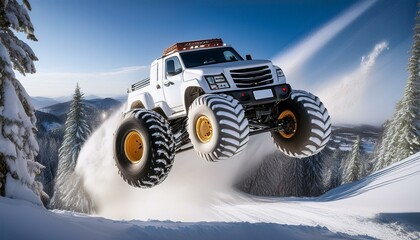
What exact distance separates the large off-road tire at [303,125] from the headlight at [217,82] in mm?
1564

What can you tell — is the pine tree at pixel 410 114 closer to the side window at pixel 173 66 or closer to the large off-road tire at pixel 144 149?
the side window at pixel 173 66

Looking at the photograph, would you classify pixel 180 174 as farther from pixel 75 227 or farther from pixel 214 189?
pixel 214 189

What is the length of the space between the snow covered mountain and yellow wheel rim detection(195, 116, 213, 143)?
2.08m

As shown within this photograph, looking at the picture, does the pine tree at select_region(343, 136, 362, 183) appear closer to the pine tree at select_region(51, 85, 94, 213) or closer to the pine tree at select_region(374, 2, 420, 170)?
the pine tree at select_region(374, 2, 420, 170)

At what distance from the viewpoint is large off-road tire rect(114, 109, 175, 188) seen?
654 centimetres

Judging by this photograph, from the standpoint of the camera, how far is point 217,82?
21.4 ft

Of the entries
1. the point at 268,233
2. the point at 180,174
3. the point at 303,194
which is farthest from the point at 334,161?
the point at 268,233

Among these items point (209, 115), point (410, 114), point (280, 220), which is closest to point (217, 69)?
point (209, 115)

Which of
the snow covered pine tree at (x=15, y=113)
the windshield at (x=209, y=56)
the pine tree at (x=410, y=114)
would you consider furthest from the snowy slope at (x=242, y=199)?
the pine tree at (x=410, y=114)

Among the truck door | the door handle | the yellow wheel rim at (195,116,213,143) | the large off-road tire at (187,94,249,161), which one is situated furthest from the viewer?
the door handle

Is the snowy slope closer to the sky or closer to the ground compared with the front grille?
closer to the ground

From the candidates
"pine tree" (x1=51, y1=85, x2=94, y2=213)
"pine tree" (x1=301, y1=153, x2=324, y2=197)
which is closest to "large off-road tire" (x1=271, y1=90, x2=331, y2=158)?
"pine tree" (x1=51, y1=85, x2=94, y2=213)

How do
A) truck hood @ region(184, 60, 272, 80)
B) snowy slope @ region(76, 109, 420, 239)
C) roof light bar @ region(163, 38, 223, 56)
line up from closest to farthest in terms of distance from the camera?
truck hood @ region(184, 60, 272, 80) → roof light bar @ region(163, 38, 223, 56) → snowy slope @ region(76, 109, 420, 239)

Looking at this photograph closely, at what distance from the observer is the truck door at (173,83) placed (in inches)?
291
